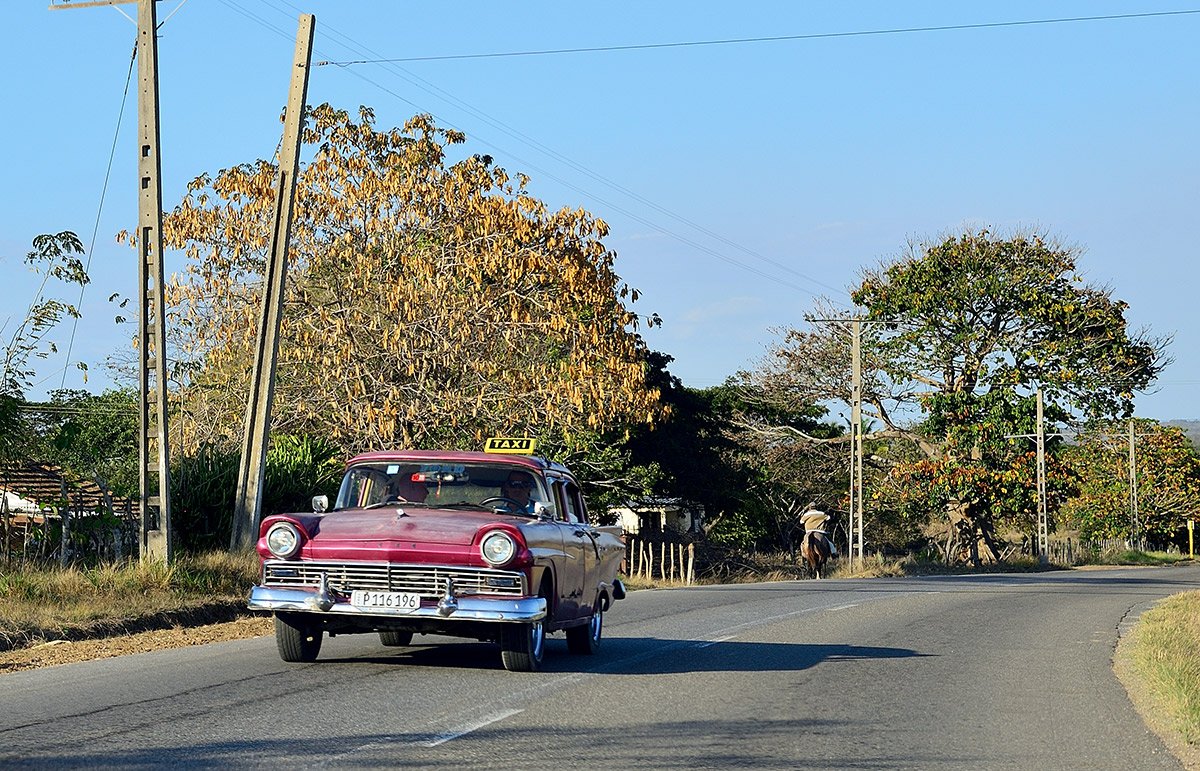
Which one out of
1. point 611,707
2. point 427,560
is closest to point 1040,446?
point 427,560

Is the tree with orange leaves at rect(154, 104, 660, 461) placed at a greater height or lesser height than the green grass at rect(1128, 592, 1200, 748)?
greater

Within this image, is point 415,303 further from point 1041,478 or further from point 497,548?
point 1041,478

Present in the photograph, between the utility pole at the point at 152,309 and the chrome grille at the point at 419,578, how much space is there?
326 inches

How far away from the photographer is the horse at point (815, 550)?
1426 inches

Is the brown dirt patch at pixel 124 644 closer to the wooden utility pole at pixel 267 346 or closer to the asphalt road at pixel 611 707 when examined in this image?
the asphalt road at pixel 611 707

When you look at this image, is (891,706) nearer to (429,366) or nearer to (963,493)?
(429,366)

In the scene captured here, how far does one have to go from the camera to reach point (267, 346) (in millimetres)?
21219

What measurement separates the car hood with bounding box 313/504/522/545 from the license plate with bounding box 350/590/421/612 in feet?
1.31

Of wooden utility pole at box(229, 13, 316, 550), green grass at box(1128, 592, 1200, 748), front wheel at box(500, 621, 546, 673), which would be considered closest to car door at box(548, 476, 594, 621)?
front wheel at box(500, 621, 546, 673)

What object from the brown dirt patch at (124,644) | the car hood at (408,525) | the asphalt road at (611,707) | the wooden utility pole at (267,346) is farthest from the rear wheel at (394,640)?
the wooden utility pole at (267,346)

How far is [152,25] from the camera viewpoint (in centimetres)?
1891

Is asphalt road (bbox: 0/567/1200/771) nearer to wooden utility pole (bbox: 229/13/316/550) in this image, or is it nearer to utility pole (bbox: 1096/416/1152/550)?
wooden utility pole (bbox: 229/13/316/550)

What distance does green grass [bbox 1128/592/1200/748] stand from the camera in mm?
10226

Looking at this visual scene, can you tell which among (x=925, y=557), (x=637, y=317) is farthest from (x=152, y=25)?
(x=925, y=557)
